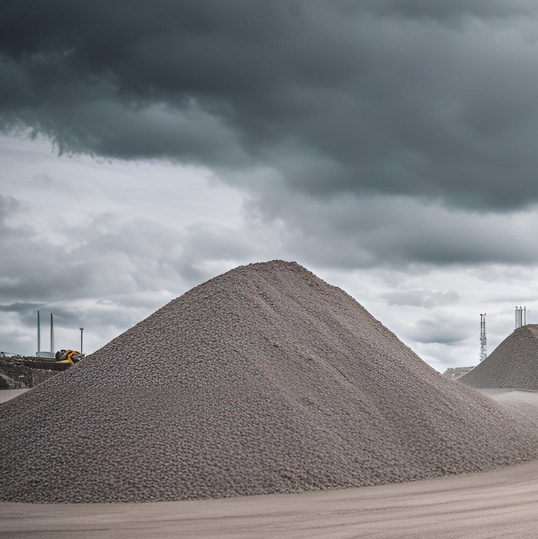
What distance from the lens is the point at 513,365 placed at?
944 inches

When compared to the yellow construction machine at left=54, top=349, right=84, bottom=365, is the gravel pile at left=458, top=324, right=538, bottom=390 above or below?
below

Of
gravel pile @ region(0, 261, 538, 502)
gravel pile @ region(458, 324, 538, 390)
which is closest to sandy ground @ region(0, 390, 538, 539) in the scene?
gravel pile @ region(0, 261, 538, 502)

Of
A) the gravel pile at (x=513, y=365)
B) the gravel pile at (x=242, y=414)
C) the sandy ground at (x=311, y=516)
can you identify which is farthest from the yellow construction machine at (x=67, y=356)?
the sandy ground at (x=311, y=516)

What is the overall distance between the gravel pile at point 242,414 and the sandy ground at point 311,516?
385 mm

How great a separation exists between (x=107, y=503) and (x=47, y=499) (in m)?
0.74

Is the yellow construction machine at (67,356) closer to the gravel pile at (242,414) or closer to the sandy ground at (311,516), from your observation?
the gravel pile at (242,414)

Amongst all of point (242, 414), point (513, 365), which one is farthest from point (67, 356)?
point (242, 414)

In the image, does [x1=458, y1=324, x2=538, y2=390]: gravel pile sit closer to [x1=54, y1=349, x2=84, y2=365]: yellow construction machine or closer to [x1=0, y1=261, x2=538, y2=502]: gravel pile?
[x1=0, y1=261, x2=538, y2=502]: gravel pile

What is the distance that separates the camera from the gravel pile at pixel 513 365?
23.0 m

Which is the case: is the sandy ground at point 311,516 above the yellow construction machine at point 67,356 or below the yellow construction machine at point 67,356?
below

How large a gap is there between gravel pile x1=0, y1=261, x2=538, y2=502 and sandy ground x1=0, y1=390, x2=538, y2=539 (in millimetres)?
385

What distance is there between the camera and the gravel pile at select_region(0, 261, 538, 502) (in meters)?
7.83

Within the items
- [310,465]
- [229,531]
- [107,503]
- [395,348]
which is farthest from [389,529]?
[395,348]

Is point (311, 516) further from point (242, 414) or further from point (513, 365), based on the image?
point (513, 365)
